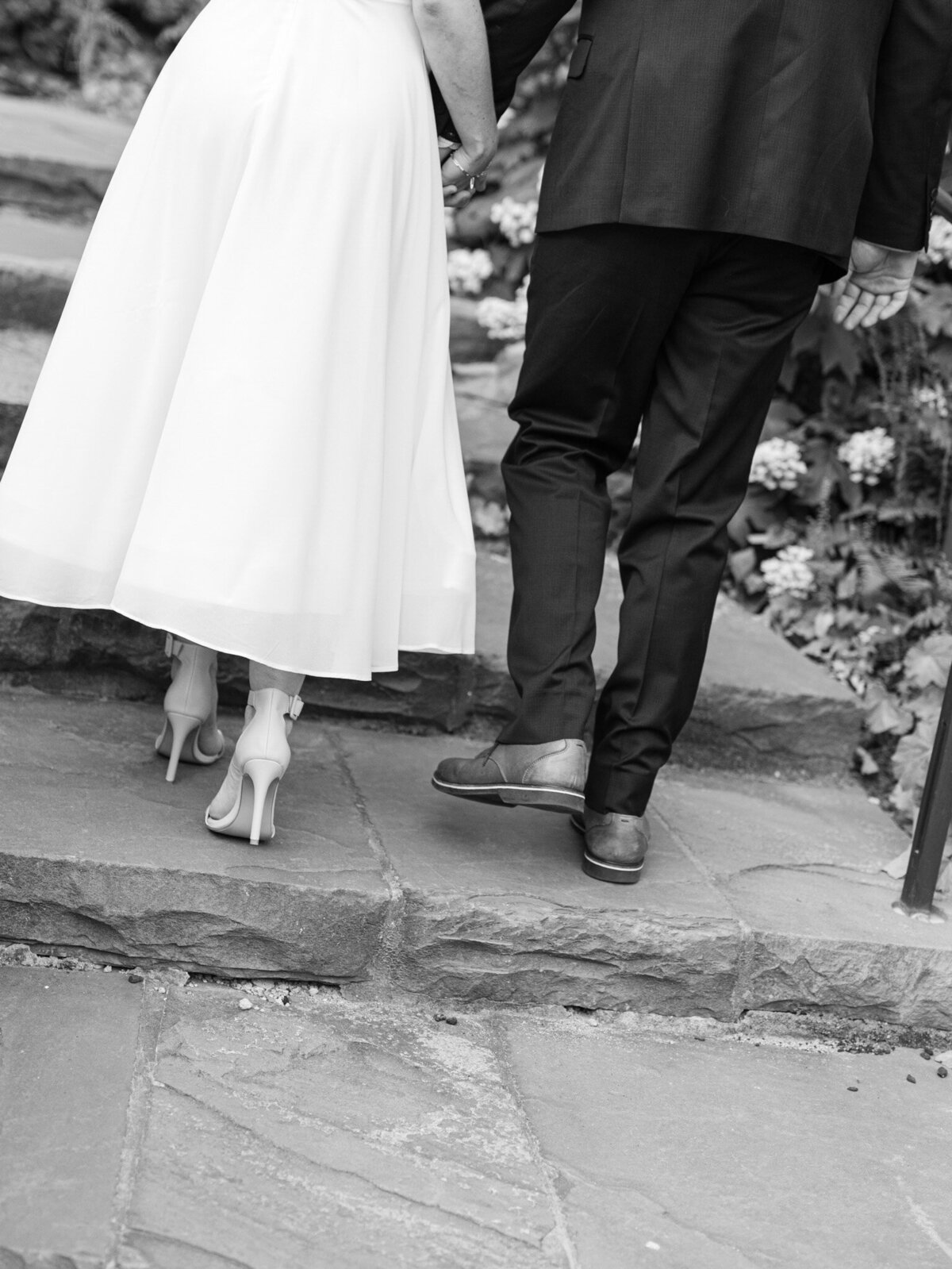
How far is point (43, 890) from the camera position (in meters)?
1.92

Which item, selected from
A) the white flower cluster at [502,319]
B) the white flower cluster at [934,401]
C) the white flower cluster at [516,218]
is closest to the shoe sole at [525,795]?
the white flower cluster at [934,401]

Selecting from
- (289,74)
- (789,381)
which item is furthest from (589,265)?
(789,381)

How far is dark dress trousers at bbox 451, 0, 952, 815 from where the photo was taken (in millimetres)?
1951

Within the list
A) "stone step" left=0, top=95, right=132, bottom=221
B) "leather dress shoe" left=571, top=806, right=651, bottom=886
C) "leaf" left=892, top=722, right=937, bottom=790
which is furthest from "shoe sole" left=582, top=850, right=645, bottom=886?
"stone step" left=0, top=95, right=132, bottom=221

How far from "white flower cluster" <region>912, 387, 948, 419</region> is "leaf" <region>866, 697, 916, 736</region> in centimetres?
96

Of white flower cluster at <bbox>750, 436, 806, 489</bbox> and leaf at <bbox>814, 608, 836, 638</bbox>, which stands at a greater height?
white flower cluster at <bbox>750, 436, 806, 489</bbox>

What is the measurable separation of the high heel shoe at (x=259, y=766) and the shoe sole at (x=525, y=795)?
262 millimetres

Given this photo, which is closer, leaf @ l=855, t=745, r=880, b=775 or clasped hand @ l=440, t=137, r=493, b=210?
clasped hand @ l=440, t=137, r=493, b=210

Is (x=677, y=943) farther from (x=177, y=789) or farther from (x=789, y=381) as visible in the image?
(x=789, y=381)

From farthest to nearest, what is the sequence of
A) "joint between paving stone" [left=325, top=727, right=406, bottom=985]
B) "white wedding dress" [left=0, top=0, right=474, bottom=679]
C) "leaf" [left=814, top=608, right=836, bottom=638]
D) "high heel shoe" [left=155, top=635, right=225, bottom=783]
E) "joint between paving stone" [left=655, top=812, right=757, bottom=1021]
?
"leaf" [left=814, top=608, right=836, bottom=638], "high heel shoe" [left=155, top=635, right=225, bottom=783], "joint between paving stone" [left=655, top=812, right=757, bottom=1021], "joint between paving stone" [left=325, top=727, right=406, bottom=985], "white wedding dress" [left=0, top=0, right=474, bottom=679]

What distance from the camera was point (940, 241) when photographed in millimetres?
3686

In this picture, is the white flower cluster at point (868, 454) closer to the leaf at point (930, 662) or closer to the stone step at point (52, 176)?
the leaf at point (930, 662)

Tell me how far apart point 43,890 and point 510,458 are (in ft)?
3.16

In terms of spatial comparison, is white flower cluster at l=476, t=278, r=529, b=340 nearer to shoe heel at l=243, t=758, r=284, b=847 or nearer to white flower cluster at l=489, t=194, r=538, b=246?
white flower cluster at l=489, t=194, r=538, b=246
